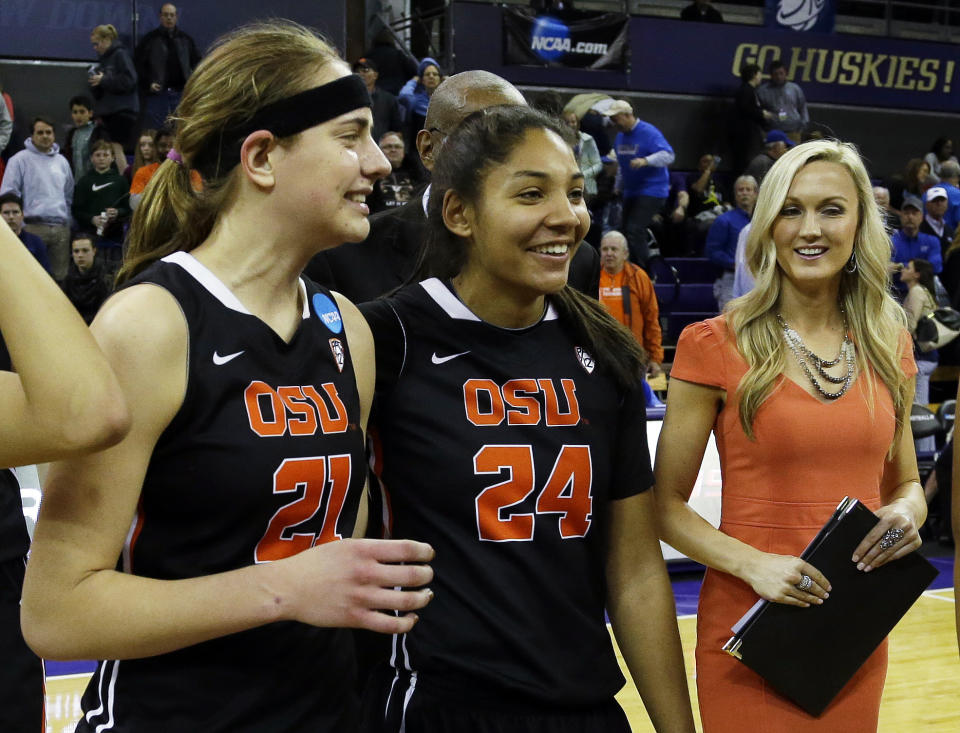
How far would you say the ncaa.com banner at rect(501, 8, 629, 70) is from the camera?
13.1 meters

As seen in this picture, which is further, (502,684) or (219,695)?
(502,684)

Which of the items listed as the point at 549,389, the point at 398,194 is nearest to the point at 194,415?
the point at 549,389

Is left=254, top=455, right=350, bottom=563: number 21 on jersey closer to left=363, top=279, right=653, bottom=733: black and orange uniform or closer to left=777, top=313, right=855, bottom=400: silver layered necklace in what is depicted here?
left=363, top=279, right=653, bottom=733: black and orange uniform

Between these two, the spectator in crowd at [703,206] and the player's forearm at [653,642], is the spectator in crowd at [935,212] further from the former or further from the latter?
the player's forearm at [653,642]

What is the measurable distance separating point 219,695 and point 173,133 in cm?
80

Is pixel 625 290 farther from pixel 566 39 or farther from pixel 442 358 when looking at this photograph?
pixel 442 358

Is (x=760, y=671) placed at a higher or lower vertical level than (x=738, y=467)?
lower

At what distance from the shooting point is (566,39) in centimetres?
1333

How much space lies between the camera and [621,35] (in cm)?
1380

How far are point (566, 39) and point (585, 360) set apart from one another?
11.9 meters

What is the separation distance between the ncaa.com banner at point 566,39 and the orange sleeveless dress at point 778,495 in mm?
11211

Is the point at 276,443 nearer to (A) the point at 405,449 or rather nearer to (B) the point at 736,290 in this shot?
(A) the point at 405,449

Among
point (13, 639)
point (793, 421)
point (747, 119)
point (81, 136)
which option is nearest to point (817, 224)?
point (793, 421)

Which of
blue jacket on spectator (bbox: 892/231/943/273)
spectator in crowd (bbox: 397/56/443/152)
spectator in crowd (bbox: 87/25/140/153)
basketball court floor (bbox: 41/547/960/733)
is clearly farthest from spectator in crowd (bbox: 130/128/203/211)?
blue jacket on spectator (bbox: 892/231/943/273)
